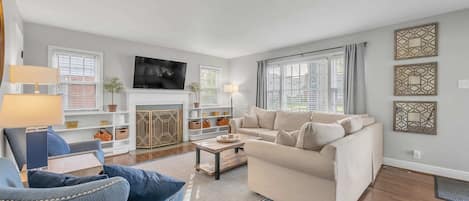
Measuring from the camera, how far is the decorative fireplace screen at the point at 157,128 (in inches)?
185

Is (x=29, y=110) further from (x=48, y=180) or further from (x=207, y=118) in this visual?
(x=207, y=118)

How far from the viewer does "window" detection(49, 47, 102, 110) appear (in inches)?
150

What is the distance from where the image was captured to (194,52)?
5.69 meters

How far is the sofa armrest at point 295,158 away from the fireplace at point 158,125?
3.15 m

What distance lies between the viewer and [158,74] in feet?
16.2

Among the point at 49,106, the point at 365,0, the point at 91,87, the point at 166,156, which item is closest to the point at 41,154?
the point at 49,106

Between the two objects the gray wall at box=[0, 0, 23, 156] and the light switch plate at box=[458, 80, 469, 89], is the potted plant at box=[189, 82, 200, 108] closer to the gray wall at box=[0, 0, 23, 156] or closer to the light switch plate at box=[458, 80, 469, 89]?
the gray wall at box=[0, 0, 23, 156]

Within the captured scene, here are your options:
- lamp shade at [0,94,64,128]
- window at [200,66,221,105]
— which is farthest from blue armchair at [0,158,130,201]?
window at [200,66,221,105]

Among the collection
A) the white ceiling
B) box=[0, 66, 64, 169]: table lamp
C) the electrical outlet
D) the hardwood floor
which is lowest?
the hardwood floor

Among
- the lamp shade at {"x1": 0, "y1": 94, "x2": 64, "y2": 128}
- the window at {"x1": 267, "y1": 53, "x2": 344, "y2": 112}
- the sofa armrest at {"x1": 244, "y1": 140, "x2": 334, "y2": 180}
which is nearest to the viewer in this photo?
the lamp shade at {"x1": 0, "y1": 94, "x2": 64, "y2": 128}

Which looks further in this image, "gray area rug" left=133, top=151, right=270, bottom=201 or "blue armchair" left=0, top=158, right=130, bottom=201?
"gray area rug" left=133, top=151, right=270, bottom=201

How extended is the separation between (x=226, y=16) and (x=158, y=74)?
2.50m

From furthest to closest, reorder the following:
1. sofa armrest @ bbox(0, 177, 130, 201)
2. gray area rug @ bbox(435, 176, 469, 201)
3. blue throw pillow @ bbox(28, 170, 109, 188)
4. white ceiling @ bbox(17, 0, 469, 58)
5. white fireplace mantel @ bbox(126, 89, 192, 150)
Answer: white fireplace mantel @ bbox(126, 89, 192, 150) < white ceiling @ bbox(17, 0, 469, 58) < gray area rug @ bbox(435, 176, 469, 201) < blue throw pillow @ bbox(28, 170, 109, 188) < sofa armrest @ bbox(0, 177, 130, 201)

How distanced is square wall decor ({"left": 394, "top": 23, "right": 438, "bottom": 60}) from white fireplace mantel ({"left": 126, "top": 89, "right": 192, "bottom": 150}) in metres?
4.46
